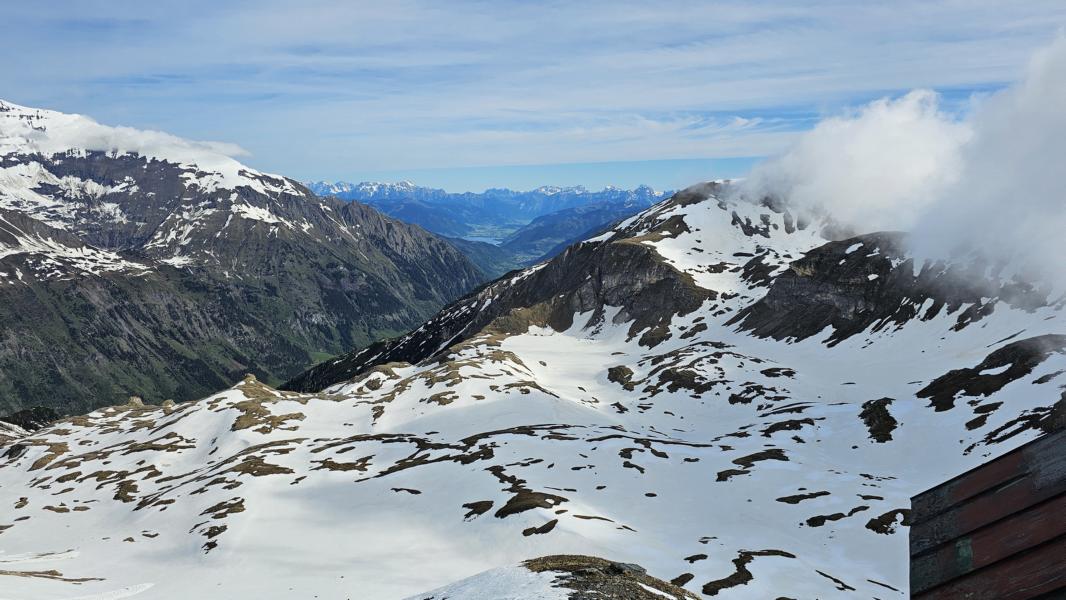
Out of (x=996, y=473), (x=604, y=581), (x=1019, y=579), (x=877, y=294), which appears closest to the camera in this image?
(x=1019, y=579)

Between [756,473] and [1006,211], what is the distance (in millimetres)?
161584

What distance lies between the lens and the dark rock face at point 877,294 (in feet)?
477

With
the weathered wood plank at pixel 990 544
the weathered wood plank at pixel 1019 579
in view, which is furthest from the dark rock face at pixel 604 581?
the weathered wood plank at pixel 1019 579

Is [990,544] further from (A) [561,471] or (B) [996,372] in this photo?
(B) [996,372]

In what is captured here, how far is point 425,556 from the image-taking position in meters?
57.5

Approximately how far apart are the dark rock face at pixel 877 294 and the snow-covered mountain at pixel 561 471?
1.11m

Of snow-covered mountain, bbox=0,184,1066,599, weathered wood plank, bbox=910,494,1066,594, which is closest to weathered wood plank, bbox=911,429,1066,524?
weathered wood plank, bbox=910,494,1066,594

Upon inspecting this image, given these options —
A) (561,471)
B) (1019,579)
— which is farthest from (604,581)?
(561,471)

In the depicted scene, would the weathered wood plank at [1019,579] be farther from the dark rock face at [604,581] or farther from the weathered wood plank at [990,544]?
the dark rock face at [604,581]

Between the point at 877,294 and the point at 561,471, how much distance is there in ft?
460

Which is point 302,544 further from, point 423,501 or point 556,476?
point 556,476

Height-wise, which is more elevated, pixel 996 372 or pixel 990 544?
pixel 996 372

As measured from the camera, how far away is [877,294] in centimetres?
17575

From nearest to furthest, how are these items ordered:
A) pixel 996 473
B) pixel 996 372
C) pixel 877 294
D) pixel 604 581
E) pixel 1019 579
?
pixel 1019 579 → pixel 996 473 → pixel 604 581 → pixel 996 372 → pixel 877 294
